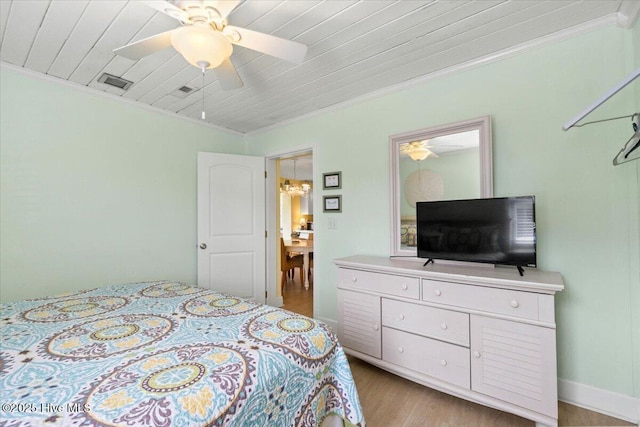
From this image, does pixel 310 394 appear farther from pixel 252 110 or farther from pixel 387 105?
pixel 252 110

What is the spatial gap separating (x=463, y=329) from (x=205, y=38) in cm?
216

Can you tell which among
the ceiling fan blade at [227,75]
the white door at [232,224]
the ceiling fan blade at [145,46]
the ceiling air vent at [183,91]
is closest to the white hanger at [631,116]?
the ceiling fan blade at [227,75]

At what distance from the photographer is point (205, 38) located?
1.38 m

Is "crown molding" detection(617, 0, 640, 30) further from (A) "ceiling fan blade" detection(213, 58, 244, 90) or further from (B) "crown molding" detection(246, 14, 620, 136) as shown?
(A) "ceiling fan blade" detection(213, 58, 244, 90)

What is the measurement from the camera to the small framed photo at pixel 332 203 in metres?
2.94

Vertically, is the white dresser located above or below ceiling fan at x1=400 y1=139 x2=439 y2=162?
below

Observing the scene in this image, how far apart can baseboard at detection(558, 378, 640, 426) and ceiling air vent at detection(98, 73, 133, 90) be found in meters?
3.96

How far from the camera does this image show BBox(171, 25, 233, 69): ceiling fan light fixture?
1360 millimetres

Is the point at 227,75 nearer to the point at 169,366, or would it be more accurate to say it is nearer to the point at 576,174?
the point at 169,366

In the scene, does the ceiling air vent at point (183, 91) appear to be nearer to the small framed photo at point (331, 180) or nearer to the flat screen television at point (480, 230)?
the small framed photo at point (331, 180)

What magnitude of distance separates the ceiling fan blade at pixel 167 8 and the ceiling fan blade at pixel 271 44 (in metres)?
0.19

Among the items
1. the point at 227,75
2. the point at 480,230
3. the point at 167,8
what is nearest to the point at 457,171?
the point at 480,230

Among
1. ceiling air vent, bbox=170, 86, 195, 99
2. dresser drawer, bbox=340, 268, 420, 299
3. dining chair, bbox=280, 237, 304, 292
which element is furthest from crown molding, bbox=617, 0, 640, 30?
dining chair, bbox=280, 237, 304, 292

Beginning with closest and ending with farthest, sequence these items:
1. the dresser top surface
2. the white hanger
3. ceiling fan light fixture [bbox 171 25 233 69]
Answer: the white hanger < ceiling fan light fixture [bbox 171 25 233 69] < the dresser top surface
